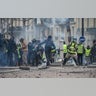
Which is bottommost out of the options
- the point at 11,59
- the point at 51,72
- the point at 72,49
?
the point at 51,72

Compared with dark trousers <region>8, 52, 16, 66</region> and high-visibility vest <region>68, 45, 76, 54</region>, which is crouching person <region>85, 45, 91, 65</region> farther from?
dark trousers <region>8, 52, 16, 66</region>

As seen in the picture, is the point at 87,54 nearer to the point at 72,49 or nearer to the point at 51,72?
the point at 72,49

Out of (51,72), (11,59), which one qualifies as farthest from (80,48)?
(11,59)

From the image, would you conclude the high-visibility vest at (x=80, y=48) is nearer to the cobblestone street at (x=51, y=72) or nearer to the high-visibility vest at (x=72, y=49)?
the high-visibility vest at (x=72, y=49)

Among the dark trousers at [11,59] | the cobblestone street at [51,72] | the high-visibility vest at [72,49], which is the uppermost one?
the high-visibility vest at [72,49]

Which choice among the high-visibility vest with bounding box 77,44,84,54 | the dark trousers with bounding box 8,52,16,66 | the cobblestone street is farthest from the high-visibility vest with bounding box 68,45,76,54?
the dark trousers with bounding box 8,52,16,66

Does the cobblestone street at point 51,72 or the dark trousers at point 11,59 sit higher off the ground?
the dark trousers at point 11,59

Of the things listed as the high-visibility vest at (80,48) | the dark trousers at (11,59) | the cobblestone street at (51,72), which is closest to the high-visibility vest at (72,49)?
the high-visibility vest at (80,48)

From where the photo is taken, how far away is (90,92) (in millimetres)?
7652

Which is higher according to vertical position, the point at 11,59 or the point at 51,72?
the point at 11,59

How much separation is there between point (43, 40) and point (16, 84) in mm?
548

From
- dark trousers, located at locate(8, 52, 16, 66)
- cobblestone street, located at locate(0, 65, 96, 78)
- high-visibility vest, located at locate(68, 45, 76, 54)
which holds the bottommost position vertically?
cobblestone street, located at locate(0, 65, 96, 78)

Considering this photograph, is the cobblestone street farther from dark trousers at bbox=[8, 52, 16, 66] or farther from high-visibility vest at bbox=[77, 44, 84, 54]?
high-visibility vest at bbox=[77, 44, 84, 54]

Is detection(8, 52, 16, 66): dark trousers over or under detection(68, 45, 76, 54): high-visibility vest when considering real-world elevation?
under
